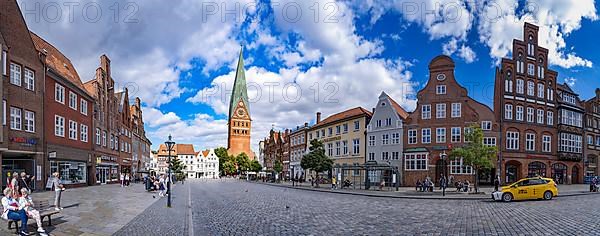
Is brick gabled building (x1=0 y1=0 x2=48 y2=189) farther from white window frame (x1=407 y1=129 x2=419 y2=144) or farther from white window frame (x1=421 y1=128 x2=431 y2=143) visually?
white window frame (x1=421 y1=128 x2=431 y2=143)

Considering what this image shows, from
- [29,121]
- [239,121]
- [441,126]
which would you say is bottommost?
[441,126]

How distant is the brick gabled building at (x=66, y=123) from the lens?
36031mm

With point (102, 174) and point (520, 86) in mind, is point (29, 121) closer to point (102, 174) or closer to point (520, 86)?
point (102, 174)

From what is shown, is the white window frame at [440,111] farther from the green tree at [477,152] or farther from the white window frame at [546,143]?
the white window frame at [546,143]

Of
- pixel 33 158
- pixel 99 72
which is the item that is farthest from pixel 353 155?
pixel 33 158

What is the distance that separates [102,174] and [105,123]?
→ 6783mm

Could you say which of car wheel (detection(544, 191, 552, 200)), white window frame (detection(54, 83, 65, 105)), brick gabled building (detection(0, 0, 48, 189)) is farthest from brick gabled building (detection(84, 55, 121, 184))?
car wheel (detection(544, 191, 552, 200))

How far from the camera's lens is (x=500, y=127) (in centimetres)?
4953

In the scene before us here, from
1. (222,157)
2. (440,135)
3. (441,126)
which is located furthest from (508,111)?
(222,157)

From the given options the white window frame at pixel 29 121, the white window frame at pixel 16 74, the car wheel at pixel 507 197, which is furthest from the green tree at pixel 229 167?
the car wheel at pixel 507 197

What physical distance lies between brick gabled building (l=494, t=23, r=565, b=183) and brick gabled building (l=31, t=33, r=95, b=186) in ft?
153

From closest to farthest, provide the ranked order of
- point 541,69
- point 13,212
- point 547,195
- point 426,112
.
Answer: point 13,212 < point 547,195 < point 426,112 < point 541,69

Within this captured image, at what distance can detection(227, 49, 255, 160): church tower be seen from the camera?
16125 centimetres

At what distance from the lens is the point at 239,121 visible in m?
163
